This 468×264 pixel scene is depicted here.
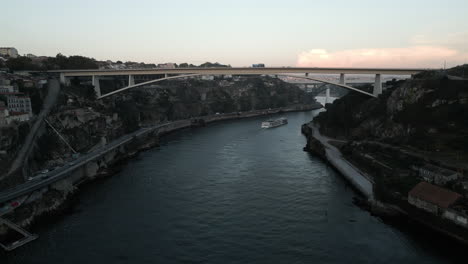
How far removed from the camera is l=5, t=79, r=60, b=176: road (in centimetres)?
3162

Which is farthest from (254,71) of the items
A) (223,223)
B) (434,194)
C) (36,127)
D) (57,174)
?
(434,194)

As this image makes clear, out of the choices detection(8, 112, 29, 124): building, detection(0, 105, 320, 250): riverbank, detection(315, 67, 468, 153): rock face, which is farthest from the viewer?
detection(315, 67, 468, 153): rock face

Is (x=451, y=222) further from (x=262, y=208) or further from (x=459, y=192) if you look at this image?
(x=262, y=208)

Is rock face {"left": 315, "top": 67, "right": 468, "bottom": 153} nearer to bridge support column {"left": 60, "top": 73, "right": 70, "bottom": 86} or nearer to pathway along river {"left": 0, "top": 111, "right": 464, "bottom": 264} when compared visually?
pathway along river {"left": 0, "top": 111, "right": 464, "bottom": 264}

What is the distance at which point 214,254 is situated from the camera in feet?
70.6

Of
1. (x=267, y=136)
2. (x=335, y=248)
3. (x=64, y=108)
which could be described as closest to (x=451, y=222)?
(x=335, y=248)

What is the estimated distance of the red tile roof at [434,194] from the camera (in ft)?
79.5

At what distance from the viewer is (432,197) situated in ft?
82.0

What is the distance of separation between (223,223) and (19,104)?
30198 millimetres

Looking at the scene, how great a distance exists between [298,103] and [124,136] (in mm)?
80878

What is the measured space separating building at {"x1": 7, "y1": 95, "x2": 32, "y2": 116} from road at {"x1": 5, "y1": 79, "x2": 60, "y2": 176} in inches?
66.2

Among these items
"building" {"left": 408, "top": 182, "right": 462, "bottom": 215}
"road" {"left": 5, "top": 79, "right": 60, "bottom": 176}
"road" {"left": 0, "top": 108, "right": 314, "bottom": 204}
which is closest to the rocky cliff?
"road" {"left": 5, "top": 79, "right": 60, "bottom": 176}

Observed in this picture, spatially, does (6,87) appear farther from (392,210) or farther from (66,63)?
(392,210)

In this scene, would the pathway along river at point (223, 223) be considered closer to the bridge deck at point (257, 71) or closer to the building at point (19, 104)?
the building at point (19, 104)
